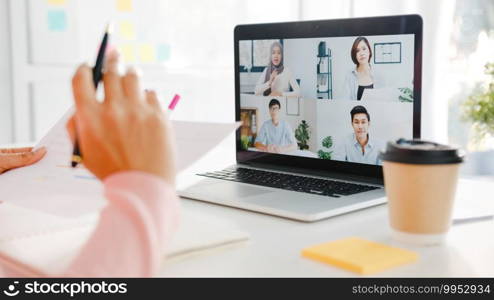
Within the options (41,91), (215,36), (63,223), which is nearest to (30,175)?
(63,223)

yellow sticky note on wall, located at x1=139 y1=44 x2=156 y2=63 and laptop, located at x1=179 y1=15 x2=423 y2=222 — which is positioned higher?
yellow sticky note on wall, located at x1=139 y1=44 x2=156 y2=63

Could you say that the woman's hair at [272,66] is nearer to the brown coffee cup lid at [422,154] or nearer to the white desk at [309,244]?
the white desk at [309,244]

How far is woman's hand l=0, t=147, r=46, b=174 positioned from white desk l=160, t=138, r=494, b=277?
289mm

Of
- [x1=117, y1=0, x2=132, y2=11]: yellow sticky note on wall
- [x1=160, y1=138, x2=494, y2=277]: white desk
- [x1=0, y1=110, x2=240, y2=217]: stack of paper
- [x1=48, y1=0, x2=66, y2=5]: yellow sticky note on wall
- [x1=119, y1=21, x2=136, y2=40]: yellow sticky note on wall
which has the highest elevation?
[x1=117, y1=0, x2=132, y2=11]: yellow sticky note on wall

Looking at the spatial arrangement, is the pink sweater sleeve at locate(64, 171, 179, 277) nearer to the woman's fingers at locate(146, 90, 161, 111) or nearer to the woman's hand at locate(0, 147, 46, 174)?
the woman's fingers at locate(146, 90, 161, 111)

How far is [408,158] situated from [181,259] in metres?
0.26

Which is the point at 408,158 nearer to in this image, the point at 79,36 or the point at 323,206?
the point at 323,206

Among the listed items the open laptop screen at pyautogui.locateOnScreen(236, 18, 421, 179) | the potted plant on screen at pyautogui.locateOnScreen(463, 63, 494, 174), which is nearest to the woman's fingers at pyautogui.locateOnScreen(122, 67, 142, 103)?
the open laptop screen at pyautogui.locateOnScreen(236, 18, 421, 179)

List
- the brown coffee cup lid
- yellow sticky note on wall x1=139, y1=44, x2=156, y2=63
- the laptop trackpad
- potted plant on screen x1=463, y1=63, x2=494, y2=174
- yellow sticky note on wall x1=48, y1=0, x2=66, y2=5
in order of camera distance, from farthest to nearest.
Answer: yellow sticky note on wall x1=139, y1=44, x2=156, y2=63 < yellow sticky note on wall x1=48, y1=0, x2=66, y2=5 < potted plant on screen x1=463, y1=63, x2=494, y2=174 < the laptop trackpad < the brown coffee cup lid

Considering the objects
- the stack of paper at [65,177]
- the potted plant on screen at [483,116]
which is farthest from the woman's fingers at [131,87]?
the potted plant on screen at [483,116]

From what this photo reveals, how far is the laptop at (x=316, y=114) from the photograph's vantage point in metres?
0.94

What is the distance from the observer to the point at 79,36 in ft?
9.27

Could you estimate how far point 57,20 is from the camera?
2.74 metres

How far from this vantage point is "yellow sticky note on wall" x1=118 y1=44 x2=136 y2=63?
2998 mm
